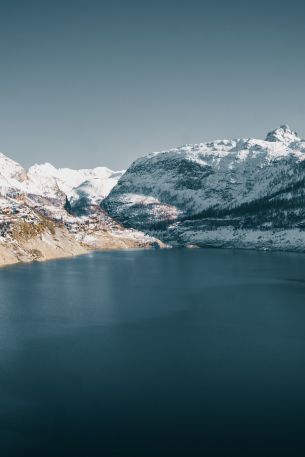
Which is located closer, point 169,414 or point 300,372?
point 169,414

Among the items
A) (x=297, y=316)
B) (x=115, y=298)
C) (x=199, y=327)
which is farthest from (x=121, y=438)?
(x=115, y=298)

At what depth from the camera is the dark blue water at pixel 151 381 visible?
5297cm

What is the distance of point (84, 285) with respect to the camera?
183 metres

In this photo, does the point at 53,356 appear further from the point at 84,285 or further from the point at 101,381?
the point at 84,285

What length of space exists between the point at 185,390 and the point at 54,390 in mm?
19405

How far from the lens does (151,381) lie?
7094cm

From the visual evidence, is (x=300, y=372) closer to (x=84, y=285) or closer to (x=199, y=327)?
(x=199, y=327)

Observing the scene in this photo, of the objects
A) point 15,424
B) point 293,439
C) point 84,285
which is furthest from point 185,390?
point 84,285

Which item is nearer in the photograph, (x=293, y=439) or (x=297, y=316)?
(x=293, y=439)

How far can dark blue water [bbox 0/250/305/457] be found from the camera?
174ft

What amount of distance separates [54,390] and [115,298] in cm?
8814

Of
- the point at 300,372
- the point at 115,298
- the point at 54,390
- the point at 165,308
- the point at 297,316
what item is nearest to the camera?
the point at 54,390

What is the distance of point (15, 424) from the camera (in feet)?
183

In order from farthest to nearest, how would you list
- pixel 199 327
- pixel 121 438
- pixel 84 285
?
1. pixel 84 285
2. pixel 199 327
3. pixel 121 438
